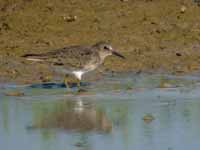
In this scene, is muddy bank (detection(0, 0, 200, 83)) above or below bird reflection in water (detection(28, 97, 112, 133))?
above

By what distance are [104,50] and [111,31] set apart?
1761 millimetres

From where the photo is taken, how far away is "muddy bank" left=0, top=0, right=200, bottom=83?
14820 millimetres

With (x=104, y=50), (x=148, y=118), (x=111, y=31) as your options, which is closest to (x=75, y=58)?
(x=104, y=50)

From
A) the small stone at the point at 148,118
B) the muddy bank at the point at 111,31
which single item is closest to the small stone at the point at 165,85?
the muddy bank at the point at 111,31

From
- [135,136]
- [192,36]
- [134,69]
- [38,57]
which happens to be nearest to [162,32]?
[192,36]

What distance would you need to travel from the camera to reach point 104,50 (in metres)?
14.3

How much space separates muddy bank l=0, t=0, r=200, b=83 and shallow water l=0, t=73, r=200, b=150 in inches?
37.9

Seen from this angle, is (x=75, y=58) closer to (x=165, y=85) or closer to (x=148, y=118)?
(x=165, y=85)

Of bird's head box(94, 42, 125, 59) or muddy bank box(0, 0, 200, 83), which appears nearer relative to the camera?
bird's head box(94, 42, 125, 59)

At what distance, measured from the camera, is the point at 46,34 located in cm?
1592

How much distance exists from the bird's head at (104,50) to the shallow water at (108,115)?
43 centimetres

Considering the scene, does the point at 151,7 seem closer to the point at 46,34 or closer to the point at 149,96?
the point at 46,34

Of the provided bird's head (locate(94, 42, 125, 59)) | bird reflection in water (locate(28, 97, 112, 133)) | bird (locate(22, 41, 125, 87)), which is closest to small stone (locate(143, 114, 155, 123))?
bird reflection in water (locate(28, 97, 112, 133))

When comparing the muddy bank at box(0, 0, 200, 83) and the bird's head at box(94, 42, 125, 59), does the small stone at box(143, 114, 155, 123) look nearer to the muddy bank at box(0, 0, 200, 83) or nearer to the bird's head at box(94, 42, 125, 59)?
the bird's head at box(94, 42, 125, 59)
